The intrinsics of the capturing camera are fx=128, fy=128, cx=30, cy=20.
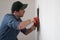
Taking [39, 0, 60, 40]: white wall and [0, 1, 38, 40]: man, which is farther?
[0, 1, 38, 40]: man

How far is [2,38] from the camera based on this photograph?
2.08m

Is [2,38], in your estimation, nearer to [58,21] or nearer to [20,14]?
[20,14]

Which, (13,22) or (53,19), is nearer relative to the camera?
(53,19)

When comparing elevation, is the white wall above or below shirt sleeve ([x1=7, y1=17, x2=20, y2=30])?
above

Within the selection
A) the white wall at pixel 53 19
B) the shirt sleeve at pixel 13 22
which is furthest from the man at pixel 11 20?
the white wall at pixel 53 19

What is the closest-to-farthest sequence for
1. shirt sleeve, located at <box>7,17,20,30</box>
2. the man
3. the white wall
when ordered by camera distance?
the white wall, shirt sleeve, located at <box>7,17,20,30</box>, the man

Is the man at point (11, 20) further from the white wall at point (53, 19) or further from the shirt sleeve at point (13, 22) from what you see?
the white wall at point (53, 19)

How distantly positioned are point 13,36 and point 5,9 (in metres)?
1.19

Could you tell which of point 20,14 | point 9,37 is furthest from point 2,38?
point 20,14

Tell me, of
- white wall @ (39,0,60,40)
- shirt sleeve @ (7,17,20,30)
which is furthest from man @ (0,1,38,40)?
white wall @ (39,0,60,40)

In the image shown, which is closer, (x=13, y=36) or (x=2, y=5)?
(x=13, y=36)

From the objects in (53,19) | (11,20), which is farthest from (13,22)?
(53,19)

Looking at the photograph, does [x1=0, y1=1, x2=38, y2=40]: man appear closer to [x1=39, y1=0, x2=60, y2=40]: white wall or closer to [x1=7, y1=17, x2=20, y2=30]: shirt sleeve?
[x1=7, y1=17, x2=20, y2=30]: shirt sleeve

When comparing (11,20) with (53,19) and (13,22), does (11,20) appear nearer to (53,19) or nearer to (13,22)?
(13,22)
